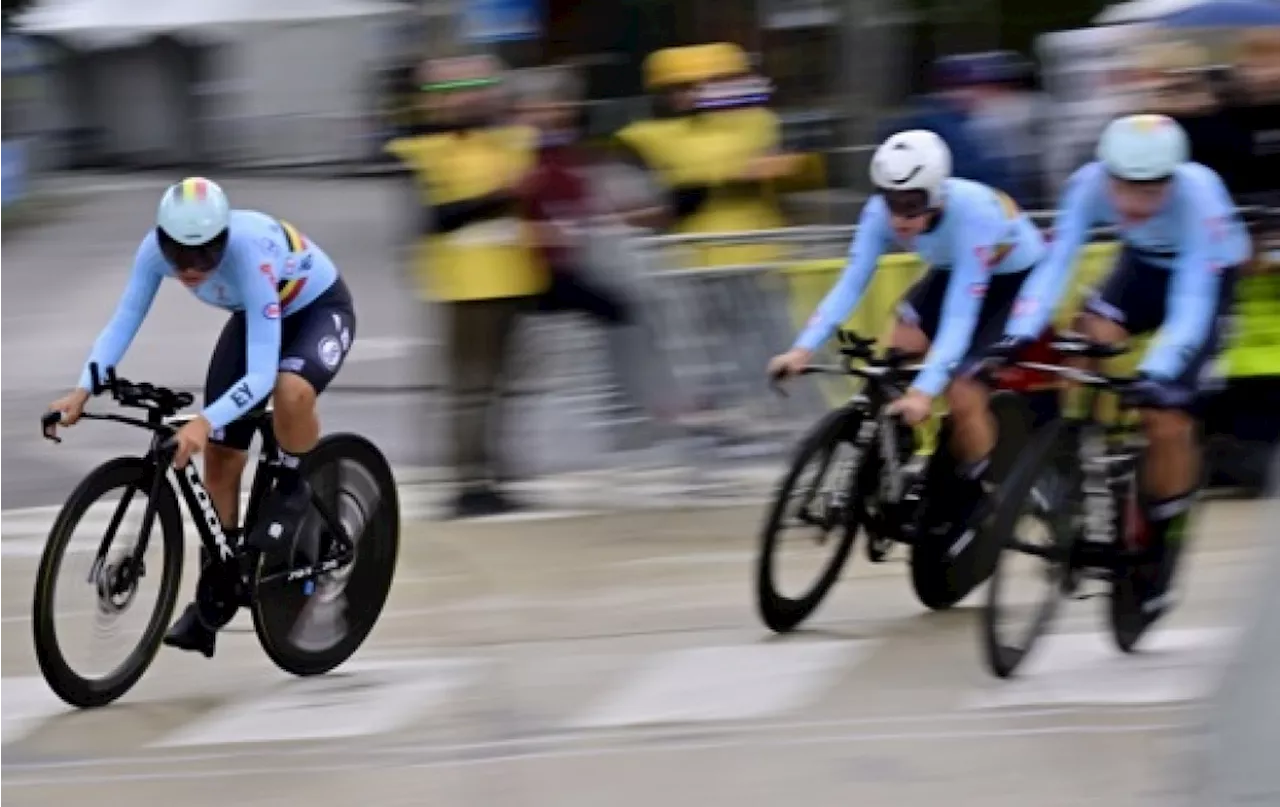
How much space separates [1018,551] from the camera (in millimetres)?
7344

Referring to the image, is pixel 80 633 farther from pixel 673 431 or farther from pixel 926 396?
pixel 673 431

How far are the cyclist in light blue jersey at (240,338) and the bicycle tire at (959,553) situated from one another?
6.62 ft

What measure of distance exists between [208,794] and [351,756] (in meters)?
0.49

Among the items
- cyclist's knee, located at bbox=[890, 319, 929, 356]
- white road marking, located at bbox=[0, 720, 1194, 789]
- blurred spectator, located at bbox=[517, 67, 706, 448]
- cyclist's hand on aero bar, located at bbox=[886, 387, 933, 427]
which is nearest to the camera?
white road marking, located at bbox=[0, 720, 1194, 789]

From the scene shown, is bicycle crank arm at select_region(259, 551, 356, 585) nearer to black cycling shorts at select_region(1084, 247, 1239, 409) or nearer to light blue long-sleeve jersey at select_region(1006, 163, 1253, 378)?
light blue long-sleeve jersey at select_region(1006, 163, 1253, 378)

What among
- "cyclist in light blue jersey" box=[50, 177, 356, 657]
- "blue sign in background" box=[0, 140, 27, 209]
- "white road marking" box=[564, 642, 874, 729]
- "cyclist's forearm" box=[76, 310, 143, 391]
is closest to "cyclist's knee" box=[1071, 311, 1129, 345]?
"white road marking" box=[564, 642, 874, 729]

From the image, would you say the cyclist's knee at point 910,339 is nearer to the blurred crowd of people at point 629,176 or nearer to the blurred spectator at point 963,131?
the blurred crowd of people at point 629,176

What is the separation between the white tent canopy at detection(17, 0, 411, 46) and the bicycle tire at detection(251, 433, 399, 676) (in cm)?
1734

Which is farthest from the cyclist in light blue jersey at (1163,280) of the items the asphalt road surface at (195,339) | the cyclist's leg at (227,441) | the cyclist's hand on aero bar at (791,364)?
the asphalt road surface at (195,339)

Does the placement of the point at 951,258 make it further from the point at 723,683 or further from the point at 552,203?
the point at 552,203

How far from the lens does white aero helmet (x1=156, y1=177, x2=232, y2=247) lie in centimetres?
734

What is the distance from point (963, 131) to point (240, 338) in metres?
4.26

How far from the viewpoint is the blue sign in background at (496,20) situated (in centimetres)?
1264

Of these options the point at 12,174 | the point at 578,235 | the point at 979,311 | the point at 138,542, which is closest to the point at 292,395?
the point at 138,542
